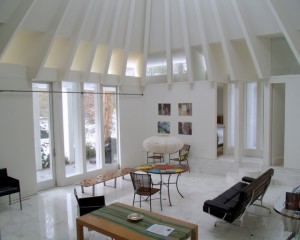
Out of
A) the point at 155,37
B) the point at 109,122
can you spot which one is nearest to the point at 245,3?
the point at 155,37

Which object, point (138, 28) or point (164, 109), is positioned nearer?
point (138, 28)

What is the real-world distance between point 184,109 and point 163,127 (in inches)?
43.2

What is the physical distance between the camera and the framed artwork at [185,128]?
9734mm

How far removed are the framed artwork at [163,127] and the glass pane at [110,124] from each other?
1615 millimetres

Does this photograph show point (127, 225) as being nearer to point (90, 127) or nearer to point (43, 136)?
point (43, 136)

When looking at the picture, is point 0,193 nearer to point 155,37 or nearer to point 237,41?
point 155,37

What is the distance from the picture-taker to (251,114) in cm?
995

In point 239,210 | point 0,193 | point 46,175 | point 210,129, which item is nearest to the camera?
point 239,210

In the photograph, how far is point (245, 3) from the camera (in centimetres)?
739

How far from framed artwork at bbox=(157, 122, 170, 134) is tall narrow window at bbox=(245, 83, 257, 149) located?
2.84 metres

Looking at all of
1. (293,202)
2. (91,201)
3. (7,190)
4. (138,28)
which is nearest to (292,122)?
(293,202)

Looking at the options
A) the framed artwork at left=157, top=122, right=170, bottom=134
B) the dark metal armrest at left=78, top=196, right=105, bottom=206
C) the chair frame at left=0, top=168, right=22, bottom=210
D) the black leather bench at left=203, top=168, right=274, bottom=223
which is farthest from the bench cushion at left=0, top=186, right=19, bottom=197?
the framed artwork at left=157, top=122, right=170, bottom=134

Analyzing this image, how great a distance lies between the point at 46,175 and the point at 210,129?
529 cm

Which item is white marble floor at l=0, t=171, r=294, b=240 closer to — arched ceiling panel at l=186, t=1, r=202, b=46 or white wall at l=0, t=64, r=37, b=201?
white wall at l=0, t=64, r=37, b=201
